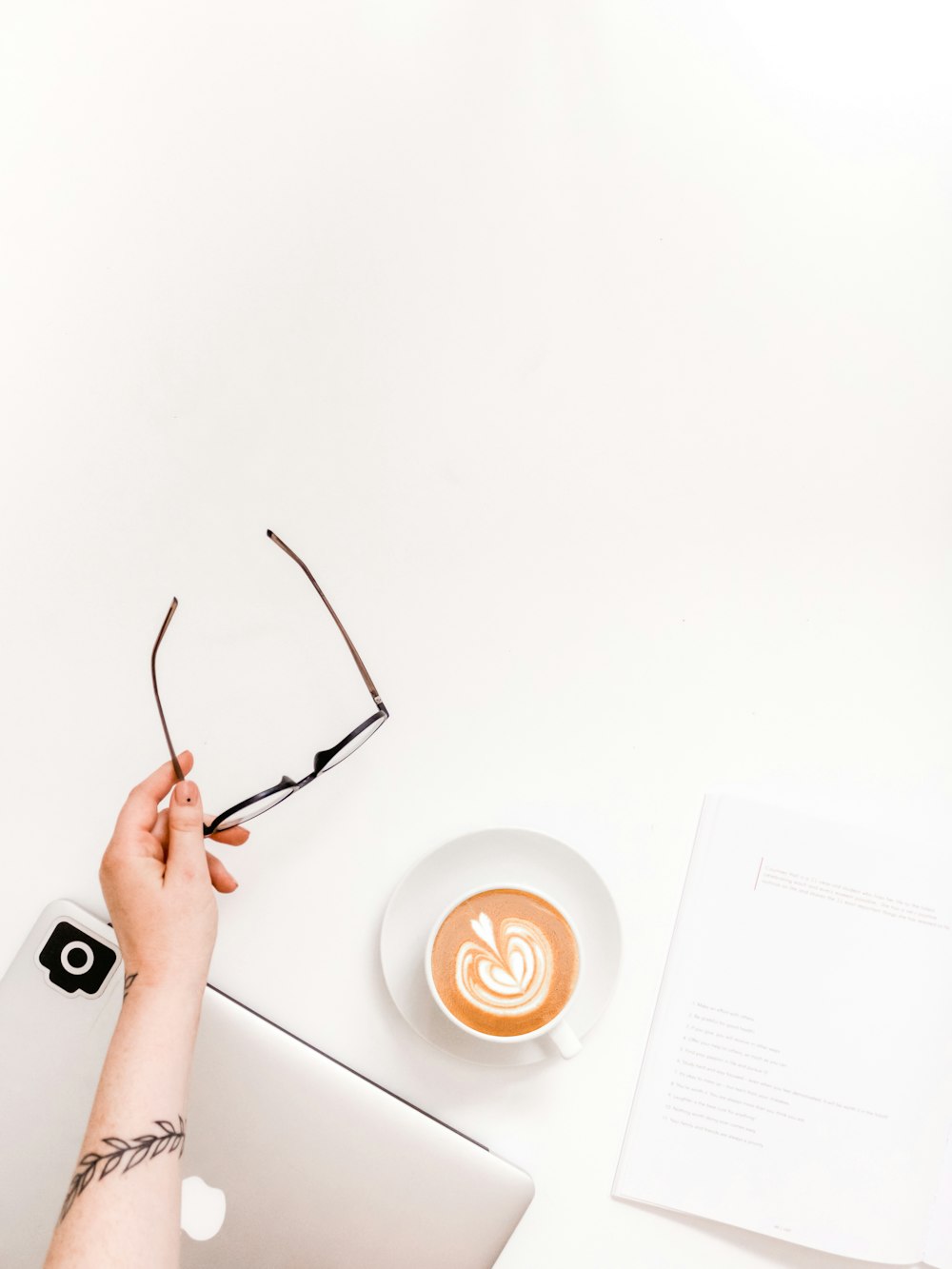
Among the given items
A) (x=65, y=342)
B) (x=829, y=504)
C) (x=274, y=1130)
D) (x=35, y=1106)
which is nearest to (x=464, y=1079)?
(x=274, y=1130)

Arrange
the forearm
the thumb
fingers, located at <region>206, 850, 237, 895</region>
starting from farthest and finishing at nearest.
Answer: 1. fingers, located at <region>206, 850, 237, 895</region>
2. the thumb
3. the forearm

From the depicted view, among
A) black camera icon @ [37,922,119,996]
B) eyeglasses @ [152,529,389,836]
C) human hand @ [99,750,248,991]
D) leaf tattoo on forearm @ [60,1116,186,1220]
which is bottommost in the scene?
leaf tattoo on forearm @ [60,1116,186,1220]

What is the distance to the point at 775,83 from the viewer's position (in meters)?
0.94

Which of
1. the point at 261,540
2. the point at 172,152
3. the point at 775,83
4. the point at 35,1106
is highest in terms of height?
the point at 775,83

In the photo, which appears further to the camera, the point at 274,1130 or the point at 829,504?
the point at 829,504

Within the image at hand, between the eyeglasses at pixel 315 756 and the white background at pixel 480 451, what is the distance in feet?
0.06

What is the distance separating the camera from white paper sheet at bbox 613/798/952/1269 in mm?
790

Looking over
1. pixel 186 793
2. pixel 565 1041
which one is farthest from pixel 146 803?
pixel 565 1041

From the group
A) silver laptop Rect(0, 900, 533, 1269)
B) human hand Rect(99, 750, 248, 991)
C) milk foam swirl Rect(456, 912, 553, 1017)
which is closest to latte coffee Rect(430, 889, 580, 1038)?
milk foam swirl Rect(456, 912, 553, 1017)

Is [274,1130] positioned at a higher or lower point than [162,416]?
lower

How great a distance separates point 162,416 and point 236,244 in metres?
0.19

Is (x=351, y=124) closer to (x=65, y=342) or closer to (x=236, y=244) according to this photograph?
(x=236, y=244)

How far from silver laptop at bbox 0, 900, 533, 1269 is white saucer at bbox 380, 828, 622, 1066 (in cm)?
7

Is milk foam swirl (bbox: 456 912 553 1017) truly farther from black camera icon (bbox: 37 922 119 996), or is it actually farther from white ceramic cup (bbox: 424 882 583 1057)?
black camera icon (bbox: 37 922 119 996)
